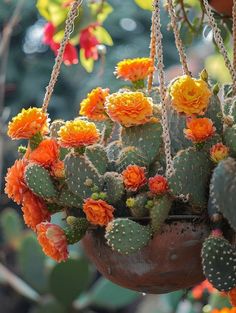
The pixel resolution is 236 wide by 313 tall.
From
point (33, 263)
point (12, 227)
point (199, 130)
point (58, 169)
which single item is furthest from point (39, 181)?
point (12, 227)

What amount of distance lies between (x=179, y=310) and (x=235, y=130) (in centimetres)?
237

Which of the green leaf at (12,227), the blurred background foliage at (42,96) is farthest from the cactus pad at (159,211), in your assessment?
the green leaf at (12,227)

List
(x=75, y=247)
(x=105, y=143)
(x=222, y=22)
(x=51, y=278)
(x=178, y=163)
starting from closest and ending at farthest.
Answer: (x=178, y=163) < (x=105, y=143) < (x=222, y=22) < (x=51, y=278) < (x=75, y=247)

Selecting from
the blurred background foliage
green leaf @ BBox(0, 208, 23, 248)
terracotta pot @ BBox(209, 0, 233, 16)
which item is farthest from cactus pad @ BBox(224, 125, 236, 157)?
green leaf @ BBox(0, 208, 23, 248)

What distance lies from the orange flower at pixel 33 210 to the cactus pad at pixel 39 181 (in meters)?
0.04

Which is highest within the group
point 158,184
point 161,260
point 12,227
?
point 158,184

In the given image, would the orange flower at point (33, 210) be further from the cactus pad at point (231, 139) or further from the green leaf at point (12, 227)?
the green leaf at point (12, 227)

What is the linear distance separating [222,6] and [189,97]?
45 cm

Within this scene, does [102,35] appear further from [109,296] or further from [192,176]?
[109,296]

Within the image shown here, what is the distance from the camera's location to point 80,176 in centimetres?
99

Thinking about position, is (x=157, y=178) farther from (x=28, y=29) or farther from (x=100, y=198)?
(x=28, y=29)

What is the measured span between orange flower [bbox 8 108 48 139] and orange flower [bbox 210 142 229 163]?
0.27 meters

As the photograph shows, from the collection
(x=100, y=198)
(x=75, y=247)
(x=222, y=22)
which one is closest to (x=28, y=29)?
(x=75, y=247)

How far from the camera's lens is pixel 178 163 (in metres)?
0.95
